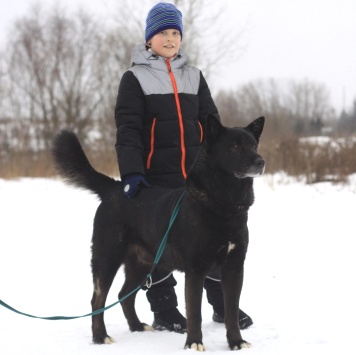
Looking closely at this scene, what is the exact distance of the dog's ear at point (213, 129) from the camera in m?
2.85

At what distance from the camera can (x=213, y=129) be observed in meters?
2.87

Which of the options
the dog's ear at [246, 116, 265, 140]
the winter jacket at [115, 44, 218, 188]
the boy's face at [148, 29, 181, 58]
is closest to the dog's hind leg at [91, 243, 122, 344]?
the winter jacket at [115, 44, 218, 188]

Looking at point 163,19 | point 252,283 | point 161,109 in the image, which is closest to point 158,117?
point 161,109

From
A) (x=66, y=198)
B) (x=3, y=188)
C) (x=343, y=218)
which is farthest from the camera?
(x=3, y=188)

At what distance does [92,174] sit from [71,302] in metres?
1.46

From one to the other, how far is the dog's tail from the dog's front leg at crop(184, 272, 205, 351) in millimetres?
885

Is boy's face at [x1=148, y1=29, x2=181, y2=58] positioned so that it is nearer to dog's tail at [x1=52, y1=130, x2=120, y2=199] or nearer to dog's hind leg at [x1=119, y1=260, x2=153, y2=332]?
dog's tail at [x1=52, y1=130, x2=120, y2=199]

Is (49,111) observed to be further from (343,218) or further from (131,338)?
(131,338)

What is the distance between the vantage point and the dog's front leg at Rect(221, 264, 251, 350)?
2.98 meters

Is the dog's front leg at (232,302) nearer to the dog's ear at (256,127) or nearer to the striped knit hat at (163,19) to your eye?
the dog's ear at (256,127)

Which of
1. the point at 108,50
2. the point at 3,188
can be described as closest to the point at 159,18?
the point at 3,188

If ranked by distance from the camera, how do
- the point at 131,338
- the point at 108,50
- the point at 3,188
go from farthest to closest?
the point at 108,50 → the point at 3,188 → the point at 131,338

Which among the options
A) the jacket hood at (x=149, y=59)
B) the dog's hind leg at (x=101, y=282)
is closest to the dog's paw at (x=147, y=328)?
the dog's hind leg at (x=101, y=282)

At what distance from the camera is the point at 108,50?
25.8 m
